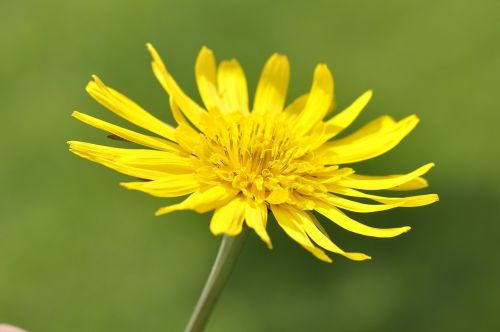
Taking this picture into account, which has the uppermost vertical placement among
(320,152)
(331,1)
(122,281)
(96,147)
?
(331,1)

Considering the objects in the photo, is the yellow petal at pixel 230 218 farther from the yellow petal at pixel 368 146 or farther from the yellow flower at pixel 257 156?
the yellow petal at pixel 368 146

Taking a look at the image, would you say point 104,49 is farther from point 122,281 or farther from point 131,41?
point 122,281

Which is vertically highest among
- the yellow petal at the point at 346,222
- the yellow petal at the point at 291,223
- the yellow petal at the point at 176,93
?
the yellow petal at the point at 176,93

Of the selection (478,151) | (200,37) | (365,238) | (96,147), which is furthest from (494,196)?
(96,147)

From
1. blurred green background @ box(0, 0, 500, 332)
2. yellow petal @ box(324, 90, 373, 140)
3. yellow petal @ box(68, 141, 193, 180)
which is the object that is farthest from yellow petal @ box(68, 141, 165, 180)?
blurred green background @ box(0, 0, 500, 332)

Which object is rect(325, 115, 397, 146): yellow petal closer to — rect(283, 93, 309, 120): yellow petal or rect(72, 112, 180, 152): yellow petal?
rect(283, 93, 309, 120): yellow petal

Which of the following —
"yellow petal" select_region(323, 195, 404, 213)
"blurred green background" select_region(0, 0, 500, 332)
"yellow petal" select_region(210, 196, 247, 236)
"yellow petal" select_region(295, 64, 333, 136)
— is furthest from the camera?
"blurred green background" select_region(0, 0, 500, 332)

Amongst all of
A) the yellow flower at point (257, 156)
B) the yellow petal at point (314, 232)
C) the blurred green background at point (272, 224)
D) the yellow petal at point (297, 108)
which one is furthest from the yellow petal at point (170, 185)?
the blurred green background at point (272, 224)
